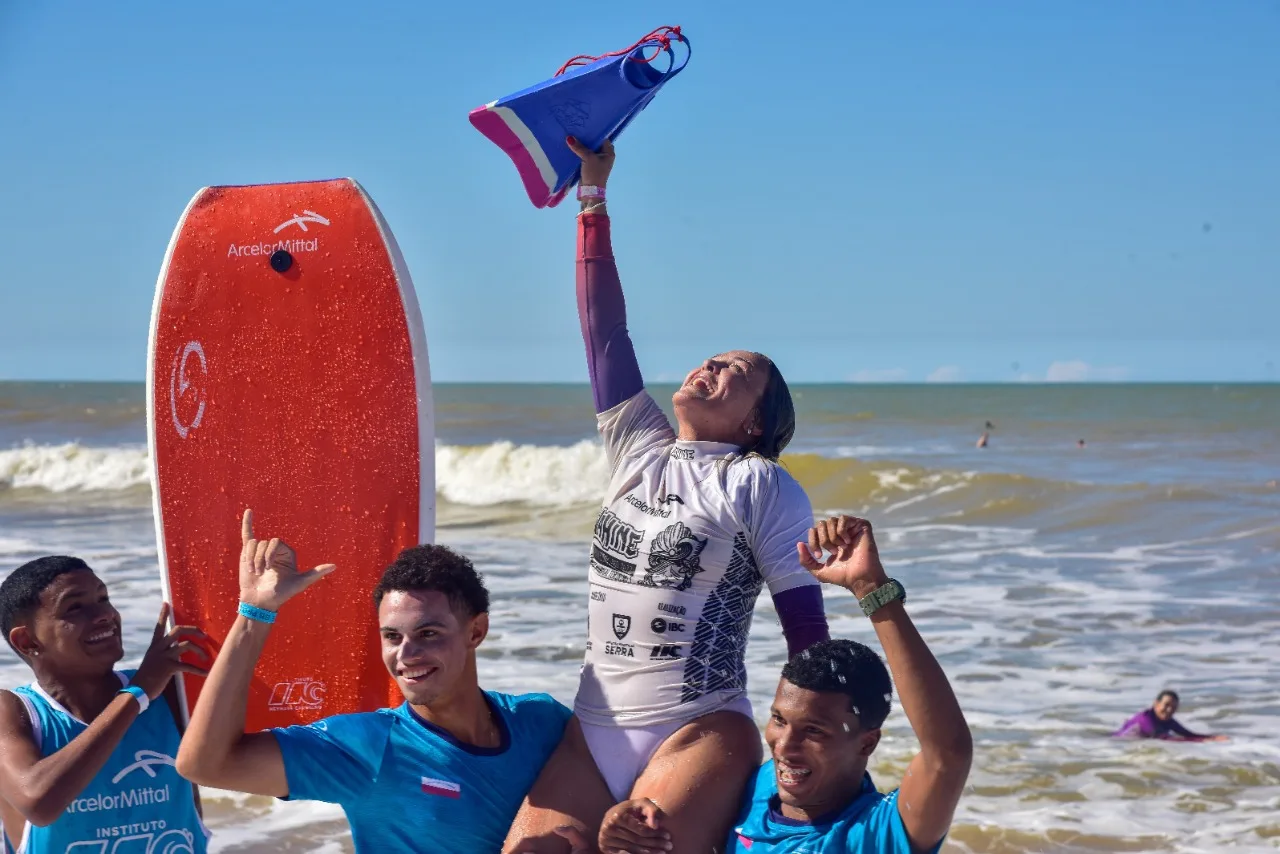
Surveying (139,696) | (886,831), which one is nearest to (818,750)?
(886,831)

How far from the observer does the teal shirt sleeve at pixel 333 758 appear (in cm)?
263

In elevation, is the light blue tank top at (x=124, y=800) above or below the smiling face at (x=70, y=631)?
below

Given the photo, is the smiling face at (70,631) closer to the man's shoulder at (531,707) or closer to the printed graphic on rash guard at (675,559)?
the man's shoulder at (531,707)

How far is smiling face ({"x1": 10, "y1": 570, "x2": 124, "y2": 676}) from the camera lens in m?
2.97

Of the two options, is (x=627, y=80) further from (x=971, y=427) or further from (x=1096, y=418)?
(x=1096, y=418)

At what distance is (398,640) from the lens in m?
2.73

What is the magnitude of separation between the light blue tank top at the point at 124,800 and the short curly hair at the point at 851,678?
A: 4.86 feet

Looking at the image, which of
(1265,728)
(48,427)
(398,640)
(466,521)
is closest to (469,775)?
(398,640)

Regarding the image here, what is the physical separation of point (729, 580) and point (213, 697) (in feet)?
3.39

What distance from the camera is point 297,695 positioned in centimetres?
363

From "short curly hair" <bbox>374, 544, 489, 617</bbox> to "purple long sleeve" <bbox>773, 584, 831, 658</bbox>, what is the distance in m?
0.62

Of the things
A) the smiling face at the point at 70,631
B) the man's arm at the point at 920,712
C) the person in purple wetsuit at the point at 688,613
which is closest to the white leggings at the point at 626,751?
the person in purple wetsuit at the point at 688,613

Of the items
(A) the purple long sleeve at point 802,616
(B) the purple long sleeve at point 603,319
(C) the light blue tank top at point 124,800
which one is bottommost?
(C) the light blue tank top at point 124,800

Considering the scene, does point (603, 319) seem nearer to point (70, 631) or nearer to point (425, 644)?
point (425, 644)
